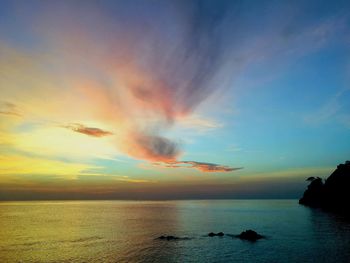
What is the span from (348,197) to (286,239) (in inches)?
4839

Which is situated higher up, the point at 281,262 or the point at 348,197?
the point at 348,197

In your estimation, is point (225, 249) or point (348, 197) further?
point (348, 197)

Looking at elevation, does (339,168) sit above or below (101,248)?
above

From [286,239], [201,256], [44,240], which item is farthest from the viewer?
[44,240]

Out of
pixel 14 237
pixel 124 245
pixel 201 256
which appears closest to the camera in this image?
pixel 201 256

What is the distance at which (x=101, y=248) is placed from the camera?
7131cm

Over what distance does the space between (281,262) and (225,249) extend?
1540 cm

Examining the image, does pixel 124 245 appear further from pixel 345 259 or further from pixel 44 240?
pixel 345 259

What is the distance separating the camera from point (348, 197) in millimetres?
177000

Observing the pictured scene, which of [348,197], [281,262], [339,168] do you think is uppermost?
[339,168]

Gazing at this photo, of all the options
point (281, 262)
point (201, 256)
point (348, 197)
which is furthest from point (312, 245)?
point (348, 197)

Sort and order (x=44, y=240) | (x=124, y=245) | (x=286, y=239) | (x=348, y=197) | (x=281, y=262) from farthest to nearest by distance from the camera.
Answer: (x=348, y=197), (x=44, y=240), (x=286, y=239), (x=124, y=245), (x=281, y=262)

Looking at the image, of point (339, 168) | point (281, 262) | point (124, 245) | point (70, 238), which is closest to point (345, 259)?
point (281, 262)

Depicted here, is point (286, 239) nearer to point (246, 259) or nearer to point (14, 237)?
point (246, 259)
